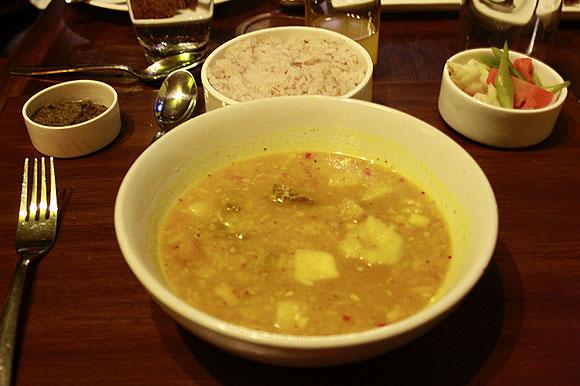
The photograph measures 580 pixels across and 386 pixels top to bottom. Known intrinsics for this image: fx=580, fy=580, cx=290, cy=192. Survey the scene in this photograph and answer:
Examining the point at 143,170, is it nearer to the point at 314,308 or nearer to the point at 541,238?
the point at 314,308

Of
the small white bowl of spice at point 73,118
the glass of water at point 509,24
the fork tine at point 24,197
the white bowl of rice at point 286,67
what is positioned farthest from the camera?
the glass of water at point 509,24

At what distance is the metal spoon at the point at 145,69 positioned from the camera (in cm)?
214

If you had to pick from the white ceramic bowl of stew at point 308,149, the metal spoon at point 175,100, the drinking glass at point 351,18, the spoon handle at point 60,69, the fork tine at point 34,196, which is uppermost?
the white ceramic bowl of stew at point 308,149

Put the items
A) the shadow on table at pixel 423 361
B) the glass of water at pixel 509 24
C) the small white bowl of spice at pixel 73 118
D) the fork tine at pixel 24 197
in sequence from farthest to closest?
the glass of water at pixel 509 24, the small white bowl of spice at pixel 73 118, the fork tine at pixel 24 197, the shadow on table at pixel 423 361

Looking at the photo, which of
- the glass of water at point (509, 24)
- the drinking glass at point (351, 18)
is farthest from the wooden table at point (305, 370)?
the glass of water at point (509, 24)

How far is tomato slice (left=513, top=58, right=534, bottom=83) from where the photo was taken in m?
1.89

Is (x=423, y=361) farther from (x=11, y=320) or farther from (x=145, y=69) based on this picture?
(x=145, y=69)

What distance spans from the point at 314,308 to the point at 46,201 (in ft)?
2.77

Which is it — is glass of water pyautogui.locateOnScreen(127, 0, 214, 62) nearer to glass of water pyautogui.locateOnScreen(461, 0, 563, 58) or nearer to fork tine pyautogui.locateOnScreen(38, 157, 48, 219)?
fork tine pyautogui.locateOnScreen(38, 157, 48, 219)

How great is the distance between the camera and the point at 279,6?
2676mm

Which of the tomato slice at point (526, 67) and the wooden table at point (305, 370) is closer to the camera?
the wooden table at point (305, 370)

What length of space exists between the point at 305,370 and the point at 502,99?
1103mm

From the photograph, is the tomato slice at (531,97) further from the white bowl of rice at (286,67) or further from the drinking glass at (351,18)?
the drinking glass at (351,18)

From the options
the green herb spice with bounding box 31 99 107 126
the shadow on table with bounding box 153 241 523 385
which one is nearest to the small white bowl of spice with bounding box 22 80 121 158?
the green herb spice with bounding box 31 99 107 126
